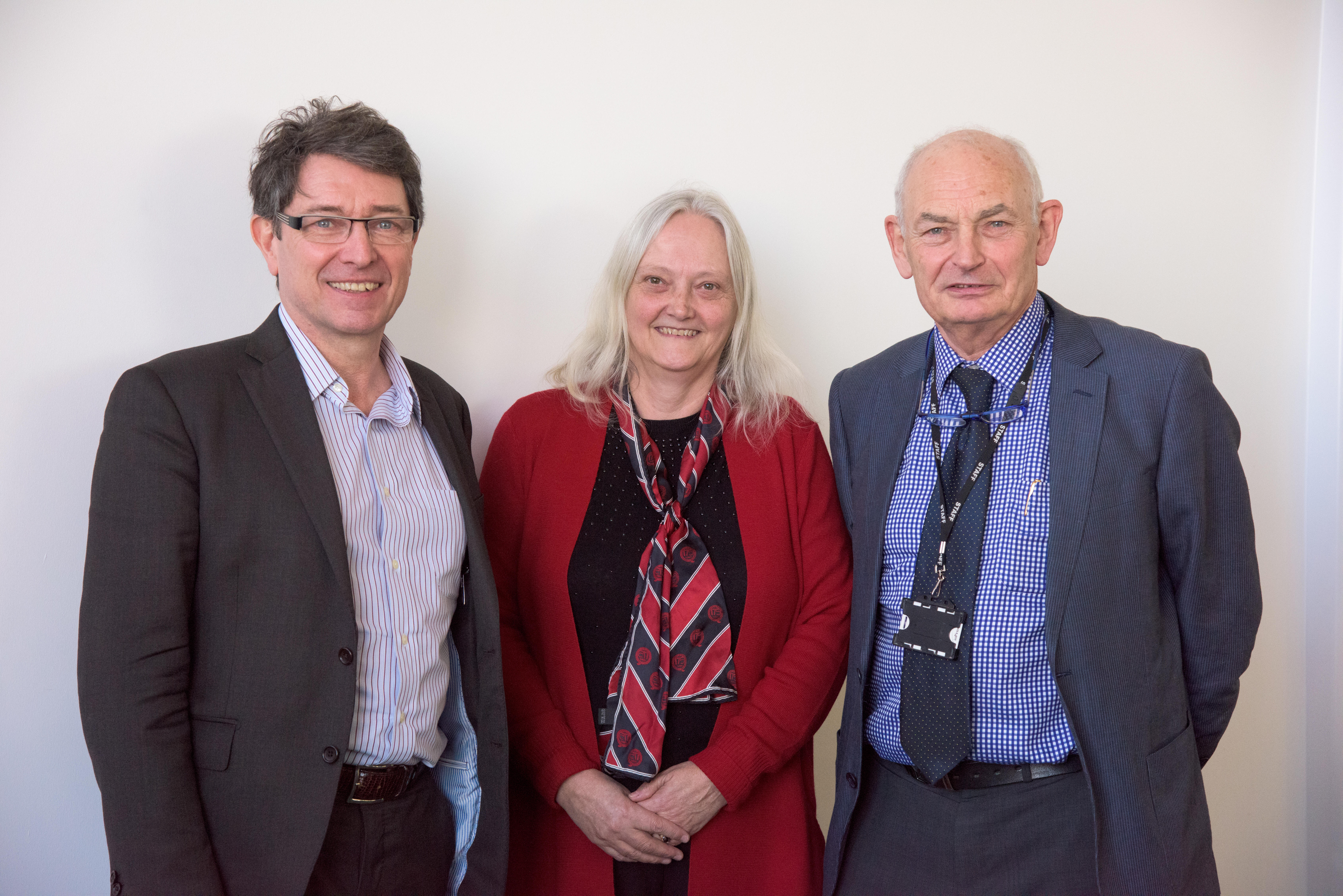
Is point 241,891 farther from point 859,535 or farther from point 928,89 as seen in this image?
point 928,89

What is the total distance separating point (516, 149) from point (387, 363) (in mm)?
931

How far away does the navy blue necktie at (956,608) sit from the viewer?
1956 mm

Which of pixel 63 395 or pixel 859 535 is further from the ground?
pixel 63 395

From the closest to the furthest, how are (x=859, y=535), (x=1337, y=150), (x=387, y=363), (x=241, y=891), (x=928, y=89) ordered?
1. (x=241, y=891)
2. (x=387, y=363)
3. (x=859, y=535)
4. (x=928, y=89)
5. (x=1337, y=150)

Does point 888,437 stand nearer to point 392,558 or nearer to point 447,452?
point 447,452

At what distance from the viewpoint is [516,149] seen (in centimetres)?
275

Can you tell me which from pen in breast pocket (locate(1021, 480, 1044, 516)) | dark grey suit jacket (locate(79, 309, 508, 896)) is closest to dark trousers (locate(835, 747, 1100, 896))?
pen in breast pocket (locate(1021, 480, 1044, 516))

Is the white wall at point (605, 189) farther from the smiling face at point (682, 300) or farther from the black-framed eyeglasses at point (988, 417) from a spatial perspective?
the black-framed eyeglasses at point (988, 417)

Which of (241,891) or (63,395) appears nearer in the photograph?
(241,891)

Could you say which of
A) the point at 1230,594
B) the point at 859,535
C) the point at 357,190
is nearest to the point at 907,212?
the point at 859,535

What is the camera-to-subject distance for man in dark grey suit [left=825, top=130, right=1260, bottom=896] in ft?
6.28

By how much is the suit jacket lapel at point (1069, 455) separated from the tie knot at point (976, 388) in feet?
0.41

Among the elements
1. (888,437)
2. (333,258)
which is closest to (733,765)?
(888,437)

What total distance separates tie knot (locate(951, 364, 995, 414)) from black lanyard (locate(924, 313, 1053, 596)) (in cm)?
4
